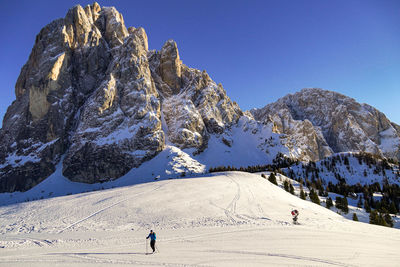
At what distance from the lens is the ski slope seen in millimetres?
13398

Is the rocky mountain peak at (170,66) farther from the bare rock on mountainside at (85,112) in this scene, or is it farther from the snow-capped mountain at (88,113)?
the bare rock on mountainside at (85,112)

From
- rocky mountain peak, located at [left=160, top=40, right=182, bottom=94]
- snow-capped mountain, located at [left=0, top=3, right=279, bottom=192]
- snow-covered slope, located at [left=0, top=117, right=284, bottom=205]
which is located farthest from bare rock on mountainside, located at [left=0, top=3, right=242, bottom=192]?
rocky mountain peak, located at [left=160, top=40, right=182, bottom=94]

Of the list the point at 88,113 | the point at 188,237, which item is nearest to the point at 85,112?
the point at 88,113

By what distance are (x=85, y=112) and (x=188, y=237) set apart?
379 ft

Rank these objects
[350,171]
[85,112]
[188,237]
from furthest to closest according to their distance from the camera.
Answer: [350,171] → [85,112] → [188,237]

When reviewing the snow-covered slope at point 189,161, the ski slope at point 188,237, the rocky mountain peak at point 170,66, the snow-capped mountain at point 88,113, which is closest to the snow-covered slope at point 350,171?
the snow-covered slope at point 189,161

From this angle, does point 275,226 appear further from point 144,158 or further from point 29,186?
point 29,186

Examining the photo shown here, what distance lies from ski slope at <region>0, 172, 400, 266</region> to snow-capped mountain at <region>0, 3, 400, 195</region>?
2945 inches

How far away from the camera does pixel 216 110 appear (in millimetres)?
174250

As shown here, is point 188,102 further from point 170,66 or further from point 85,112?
point 85,112

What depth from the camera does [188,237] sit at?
17.7 meters

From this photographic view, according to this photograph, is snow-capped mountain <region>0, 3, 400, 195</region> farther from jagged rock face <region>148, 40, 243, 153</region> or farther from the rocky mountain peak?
the rocky mountain peak

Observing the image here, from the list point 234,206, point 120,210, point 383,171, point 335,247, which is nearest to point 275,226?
point 335,247

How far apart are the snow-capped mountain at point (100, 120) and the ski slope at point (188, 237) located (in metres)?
74.8
